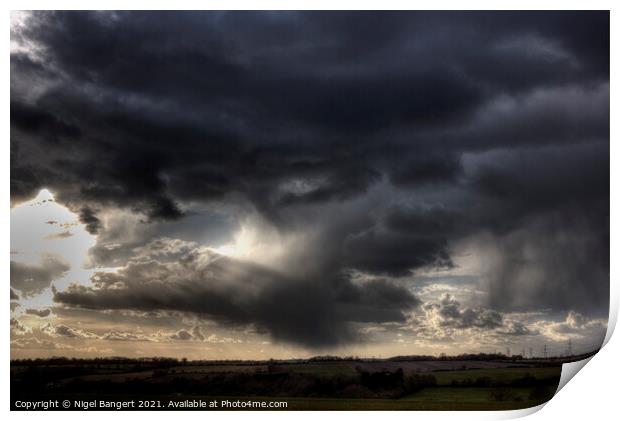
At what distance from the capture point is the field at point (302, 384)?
9297 mm

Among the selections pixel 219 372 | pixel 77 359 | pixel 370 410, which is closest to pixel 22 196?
pixel 77 359

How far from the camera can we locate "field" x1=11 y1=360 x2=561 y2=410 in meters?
9.30

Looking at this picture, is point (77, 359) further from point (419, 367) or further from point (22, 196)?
point (419, 367)

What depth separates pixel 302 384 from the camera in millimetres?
9328

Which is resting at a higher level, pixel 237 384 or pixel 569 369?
pixel 569 369

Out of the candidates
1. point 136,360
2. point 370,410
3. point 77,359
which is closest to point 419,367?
point 370,410

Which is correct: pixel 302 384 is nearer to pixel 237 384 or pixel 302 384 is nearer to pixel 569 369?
pixel 237 384

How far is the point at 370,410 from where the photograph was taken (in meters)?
9.30

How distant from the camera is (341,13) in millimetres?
9398

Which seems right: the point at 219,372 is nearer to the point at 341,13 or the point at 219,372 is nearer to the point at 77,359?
the point at 77,359

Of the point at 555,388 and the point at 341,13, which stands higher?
the point at 341,13

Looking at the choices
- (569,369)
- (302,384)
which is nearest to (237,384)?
(302,384)
